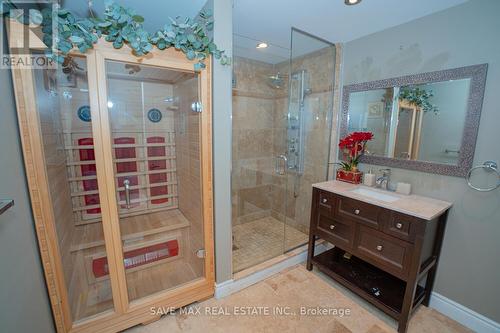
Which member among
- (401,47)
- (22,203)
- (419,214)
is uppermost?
(401,47)

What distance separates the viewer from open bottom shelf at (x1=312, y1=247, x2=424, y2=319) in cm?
168

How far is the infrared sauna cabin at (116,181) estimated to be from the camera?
131cm

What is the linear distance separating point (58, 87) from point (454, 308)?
11.9 ft

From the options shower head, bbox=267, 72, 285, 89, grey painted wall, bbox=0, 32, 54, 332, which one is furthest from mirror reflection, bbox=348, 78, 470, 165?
grey painted wall, bbox=0, 32, 54, 332

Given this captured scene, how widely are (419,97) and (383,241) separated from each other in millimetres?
1274

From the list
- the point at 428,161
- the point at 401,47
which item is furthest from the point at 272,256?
the point at 401,47

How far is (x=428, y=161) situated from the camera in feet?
5.97

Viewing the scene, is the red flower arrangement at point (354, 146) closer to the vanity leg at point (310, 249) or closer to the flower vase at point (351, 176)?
the flower vase at point (351, 176)

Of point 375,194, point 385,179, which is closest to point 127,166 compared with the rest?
point 375,194

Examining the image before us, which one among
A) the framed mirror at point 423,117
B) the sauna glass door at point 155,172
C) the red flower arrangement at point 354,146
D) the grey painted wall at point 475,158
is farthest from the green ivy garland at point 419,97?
the sauna glass door at point 155,172

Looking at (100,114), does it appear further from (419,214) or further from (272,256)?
(419,214)

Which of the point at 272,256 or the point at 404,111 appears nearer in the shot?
the point at 404,111

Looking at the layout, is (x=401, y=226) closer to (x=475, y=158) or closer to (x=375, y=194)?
(x=375, y=194)

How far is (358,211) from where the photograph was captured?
1.80 m
